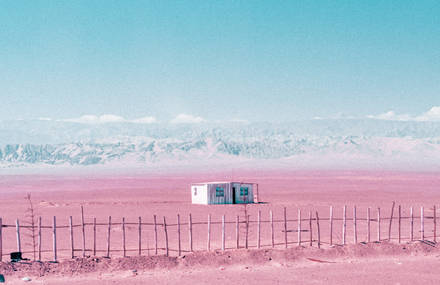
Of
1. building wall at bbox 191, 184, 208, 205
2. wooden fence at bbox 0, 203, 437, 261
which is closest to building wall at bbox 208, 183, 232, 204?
building wall at bbox 191, 184, 208, 205

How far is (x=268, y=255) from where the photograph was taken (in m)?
16.7

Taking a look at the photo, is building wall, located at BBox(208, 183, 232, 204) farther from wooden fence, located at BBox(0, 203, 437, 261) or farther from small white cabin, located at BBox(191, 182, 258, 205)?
wooden fence, located at BBox(0, 203, 437, 261)

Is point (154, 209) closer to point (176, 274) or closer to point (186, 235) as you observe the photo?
point (186, 235)

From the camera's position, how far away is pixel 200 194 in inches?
1495

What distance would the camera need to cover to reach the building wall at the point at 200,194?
3709 centimetres

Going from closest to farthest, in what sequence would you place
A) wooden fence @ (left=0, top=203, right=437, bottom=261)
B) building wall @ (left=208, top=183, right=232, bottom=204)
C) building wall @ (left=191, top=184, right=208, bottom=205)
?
wooden fence @ (left=0, top=203, right=437, bottom=261)
building wall @ (left=208, top=183, right=232, bottom=204)
building wall @ (left=191, top=184, right=208, bottom=205)

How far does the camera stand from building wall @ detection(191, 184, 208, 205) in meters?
37.1

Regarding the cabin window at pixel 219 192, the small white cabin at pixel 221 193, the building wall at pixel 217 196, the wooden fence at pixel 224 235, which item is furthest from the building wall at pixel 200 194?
the wooden fence at pixel 224 235

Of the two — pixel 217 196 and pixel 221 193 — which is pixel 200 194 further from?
pixel 221 193

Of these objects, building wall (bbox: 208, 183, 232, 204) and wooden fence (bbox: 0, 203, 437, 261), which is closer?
wooden fence (bbox: 0, 203, 437, 261)

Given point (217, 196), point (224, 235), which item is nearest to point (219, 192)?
point (217, 196)

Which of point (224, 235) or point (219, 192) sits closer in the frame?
point (224, 235)

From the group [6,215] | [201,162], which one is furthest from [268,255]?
[201,162]

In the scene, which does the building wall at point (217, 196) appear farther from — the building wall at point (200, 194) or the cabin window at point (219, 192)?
the building wall at point (200, 194)
